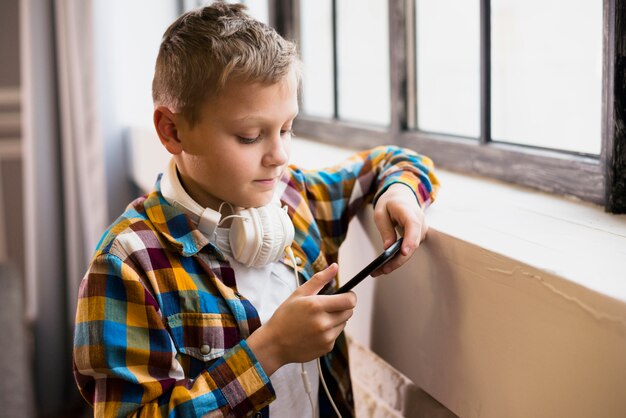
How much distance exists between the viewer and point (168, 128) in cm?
87

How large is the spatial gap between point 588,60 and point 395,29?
1.57ft

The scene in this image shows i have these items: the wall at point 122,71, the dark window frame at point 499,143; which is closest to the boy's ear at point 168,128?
the dark window frame at point 499,143

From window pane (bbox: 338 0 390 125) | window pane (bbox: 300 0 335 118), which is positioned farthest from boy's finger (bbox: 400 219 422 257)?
window pane (bbox: 300 0 335 118)

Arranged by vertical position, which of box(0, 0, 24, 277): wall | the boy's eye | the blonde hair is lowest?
box(0, 0, 24, 277): wall

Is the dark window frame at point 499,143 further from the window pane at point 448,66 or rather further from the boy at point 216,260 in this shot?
the boy at point 216,260

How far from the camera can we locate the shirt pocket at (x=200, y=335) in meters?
0.81

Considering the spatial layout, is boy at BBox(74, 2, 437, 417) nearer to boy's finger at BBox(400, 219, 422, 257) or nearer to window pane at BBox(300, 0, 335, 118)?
boy's finger at BBox(400, 219, 422, 257)

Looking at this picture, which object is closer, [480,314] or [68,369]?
[480,314]

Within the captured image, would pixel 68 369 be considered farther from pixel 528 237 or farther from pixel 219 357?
pixel 528 237

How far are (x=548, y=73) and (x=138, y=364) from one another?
74 cm

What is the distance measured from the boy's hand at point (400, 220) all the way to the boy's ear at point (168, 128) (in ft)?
0.88

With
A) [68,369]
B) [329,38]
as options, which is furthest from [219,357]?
[68,369]

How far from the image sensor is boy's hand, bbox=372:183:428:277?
2.66 feet

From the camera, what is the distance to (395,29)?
54.3 inches
